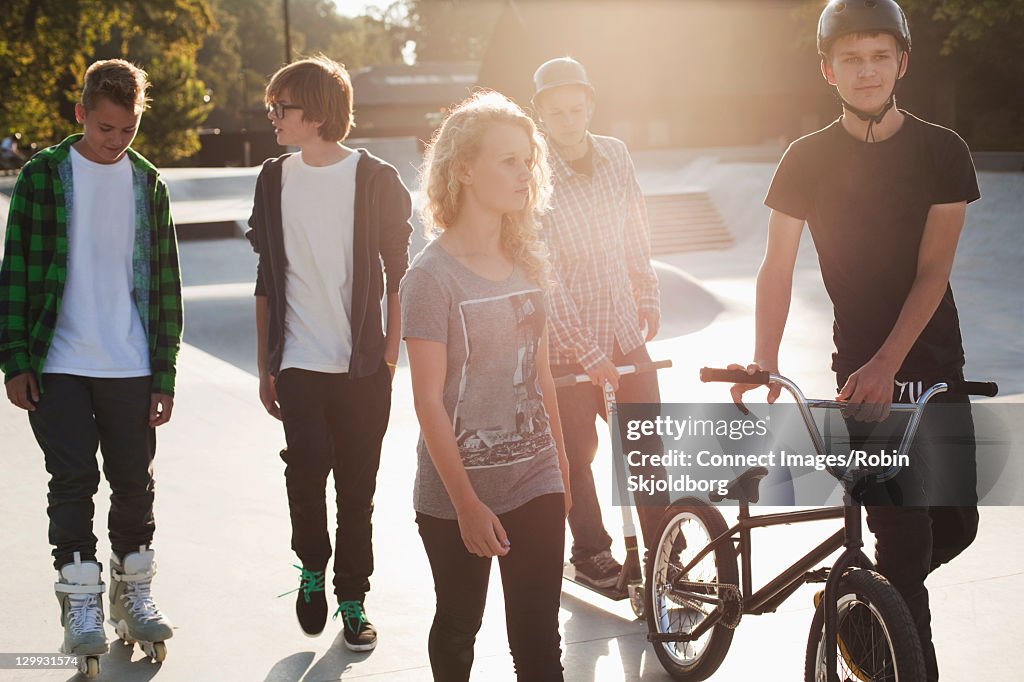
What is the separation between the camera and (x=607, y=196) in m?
4.62

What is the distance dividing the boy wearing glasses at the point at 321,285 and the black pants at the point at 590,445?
88 cm

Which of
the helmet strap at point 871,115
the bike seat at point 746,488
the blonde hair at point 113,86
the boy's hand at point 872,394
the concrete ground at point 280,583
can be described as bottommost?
the concrete ground at point 280,583

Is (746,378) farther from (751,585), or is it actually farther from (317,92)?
(317,92)

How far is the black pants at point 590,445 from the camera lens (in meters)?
4.60

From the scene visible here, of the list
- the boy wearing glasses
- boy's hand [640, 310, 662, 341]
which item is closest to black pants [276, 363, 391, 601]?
the boy wearing glasses

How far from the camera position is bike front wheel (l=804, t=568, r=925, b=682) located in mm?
2682

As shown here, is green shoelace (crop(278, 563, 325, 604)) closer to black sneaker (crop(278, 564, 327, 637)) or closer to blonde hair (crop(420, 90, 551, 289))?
black sneaker (crop(278, 564, 327, 637))

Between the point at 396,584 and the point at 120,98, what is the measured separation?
223cm

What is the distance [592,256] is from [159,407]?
1.72m

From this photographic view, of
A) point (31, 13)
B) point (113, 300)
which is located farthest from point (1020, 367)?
point (31, 13)

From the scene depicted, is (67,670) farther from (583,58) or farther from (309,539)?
(583,58)

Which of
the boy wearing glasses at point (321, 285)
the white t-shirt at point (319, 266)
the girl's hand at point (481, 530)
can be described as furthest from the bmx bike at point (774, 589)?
the white t-shirt at point (319, 266)

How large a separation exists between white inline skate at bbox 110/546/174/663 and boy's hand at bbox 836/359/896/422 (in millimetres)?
2377

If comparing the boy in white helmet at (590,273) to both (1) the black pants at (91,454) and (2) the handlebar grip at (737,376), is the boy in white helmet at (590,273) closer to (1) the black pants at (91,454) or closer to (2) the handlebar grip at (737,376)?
(2) the handlebar grip at (737,376)
